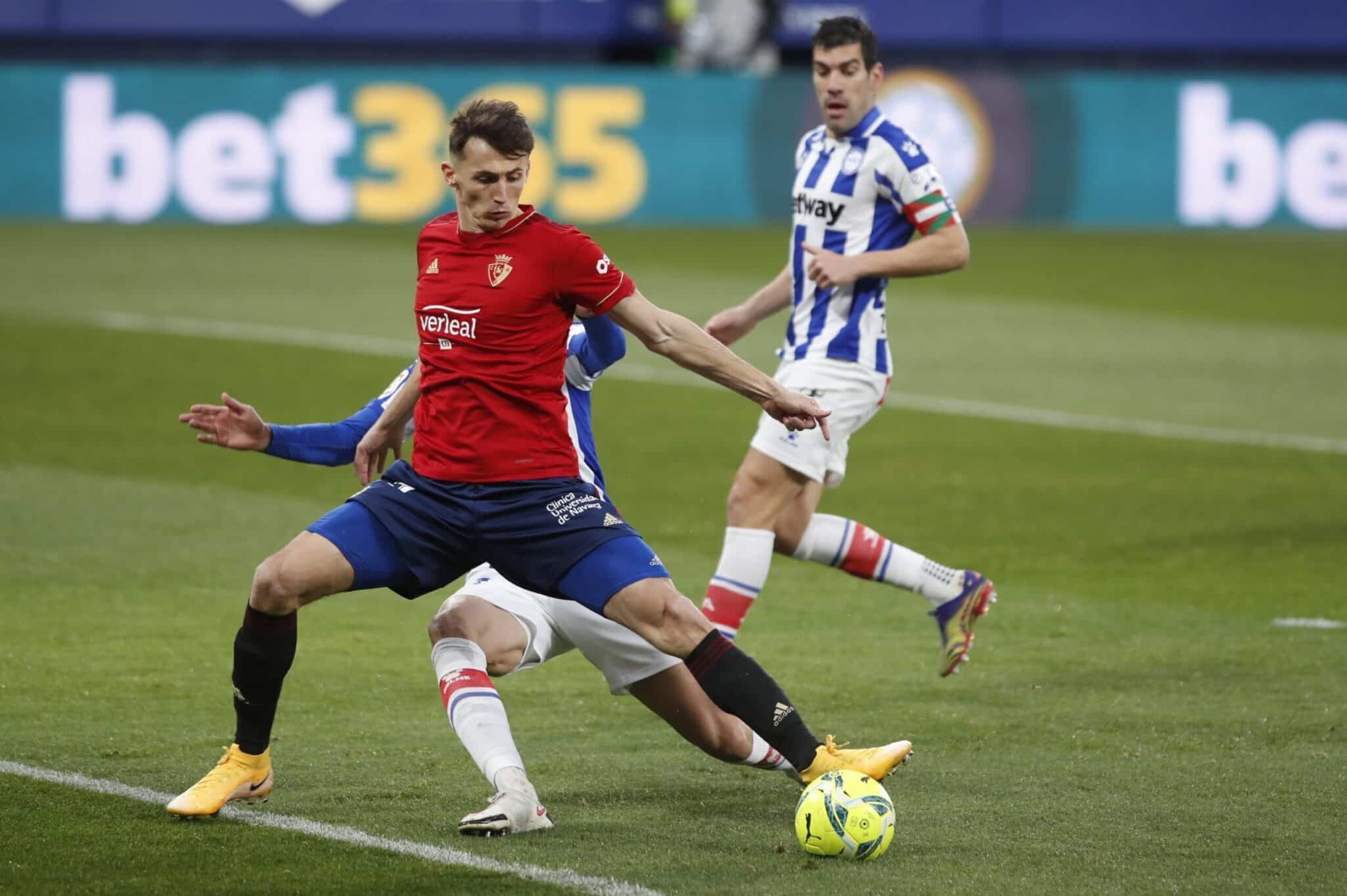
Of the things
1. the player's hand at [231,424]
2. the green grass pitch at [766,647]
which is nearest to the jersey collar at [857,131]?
the green grass pitch at [766,647]

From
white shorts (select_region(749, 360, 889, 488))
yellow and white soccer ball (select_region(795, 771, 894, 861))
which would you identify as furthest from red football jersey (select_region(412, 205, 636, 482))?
white shorts (select_region(749, 360, 889, 488))

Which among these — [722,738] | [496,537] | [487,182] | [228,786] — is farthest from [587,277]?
[228,786]

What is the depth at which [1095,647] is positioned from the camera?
805 centimetres

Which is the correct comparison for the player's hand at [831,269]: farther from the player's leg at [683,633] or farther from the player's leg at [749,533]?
the player's leg at [683,633]

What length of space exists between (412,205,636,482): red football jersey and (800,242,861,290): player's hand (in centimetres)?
183

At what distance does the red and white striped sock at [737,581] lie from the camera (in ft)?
23.8

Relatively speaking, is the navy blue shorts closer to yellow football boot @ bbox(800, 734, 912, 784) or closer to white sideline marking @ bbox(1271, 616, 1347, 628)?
yellow football boot @ bbox(800, 734, 912, 784)

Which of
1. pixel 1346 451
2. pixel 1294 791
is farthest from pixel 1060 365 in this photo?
pixel 1294 791

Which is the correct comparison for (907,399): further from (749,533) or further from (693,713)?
(693,713)

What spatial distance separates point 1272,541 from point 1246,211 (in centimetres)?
1924

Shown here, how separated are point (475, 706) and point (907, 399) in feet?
32.6

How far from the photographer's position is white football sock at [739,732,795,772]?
5926mm

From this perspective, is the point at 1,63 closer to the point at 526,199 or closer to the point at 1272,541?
the point at 526,199

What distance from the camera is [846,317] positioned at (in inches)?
299
